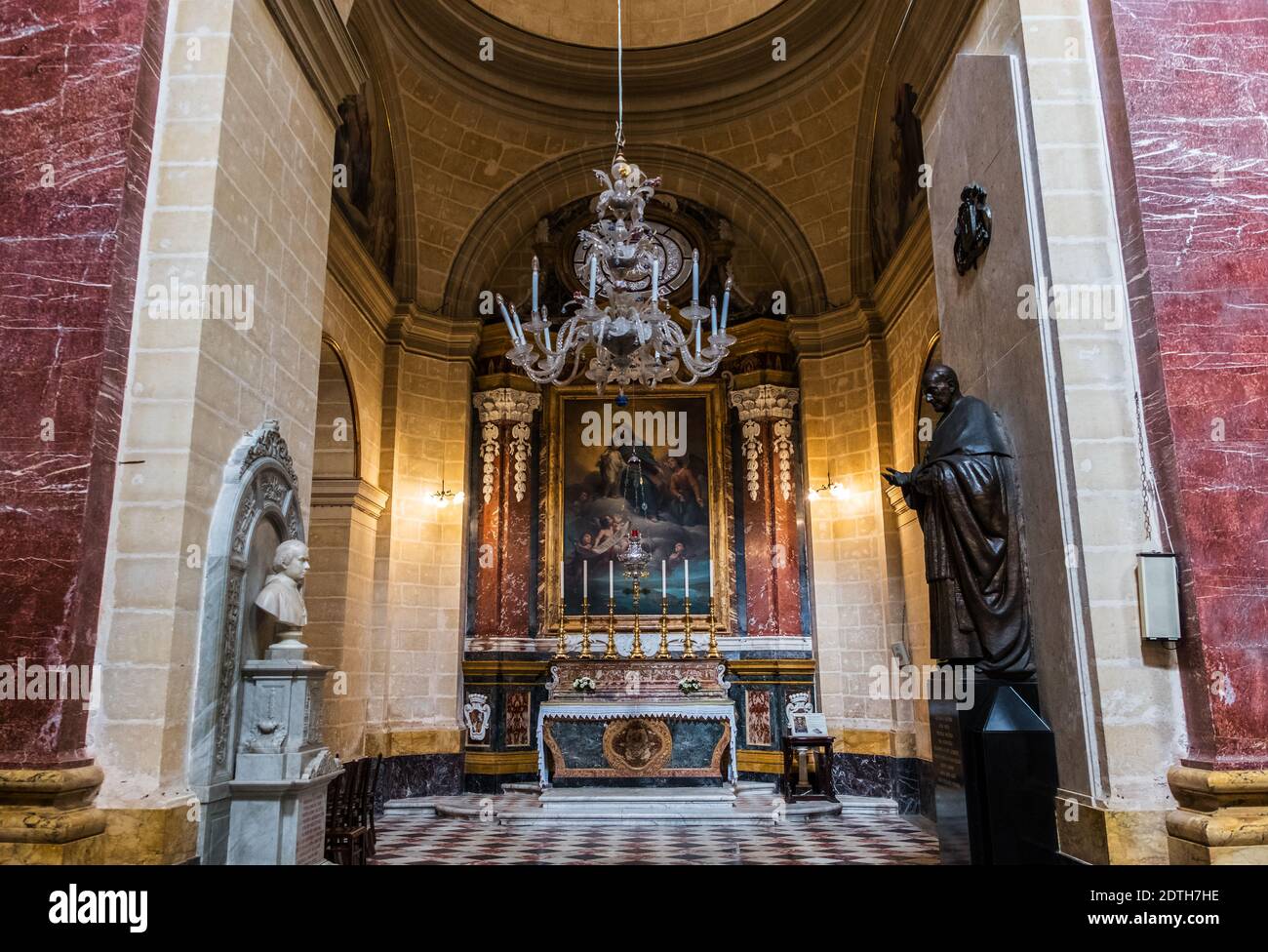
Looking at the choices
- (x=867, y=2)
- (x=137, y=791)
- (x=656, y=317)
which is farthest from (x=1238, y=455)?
(x=867, y=2)

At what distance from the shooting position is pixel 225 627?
180 inches

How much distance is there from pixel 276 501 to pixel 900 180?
7532mm

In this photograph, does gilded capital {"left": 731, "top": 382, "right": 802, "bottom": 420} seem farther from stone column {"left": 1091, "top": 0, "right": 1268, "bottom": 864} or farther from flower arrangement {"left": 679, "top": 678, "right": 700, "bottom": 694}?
stone column {"left": 1091, "top": 0, "right": 1268, "bottom": 864}

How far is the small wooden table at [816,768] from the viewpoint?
9.51 m

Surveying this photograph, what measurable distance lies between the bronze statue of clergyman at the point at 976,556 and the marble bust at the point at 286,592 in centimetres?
309

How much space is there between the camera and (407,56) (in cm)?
1042

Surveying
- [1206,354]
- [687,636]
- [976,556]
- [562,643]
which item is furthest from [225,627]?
[687,636]

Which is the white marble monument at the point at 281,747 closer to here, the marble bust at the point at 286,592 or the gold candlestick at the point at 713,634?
the marble bust at the point at 286,592

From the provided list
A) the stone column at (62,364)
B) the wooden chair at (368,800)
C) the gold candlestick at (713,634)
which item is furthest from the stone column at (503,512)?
the stone column at (62,364)

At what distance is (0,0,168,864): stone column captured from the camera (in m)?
3.87

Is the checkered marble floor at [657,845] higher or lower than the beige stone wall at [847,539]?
lower

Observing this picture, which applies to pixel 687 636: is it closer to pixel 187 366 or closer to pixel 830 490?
pixel 830 490

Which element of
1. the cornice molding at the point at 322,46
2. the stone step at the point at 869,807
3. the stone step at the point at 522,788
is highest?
the cornice molding at the point at 322,46

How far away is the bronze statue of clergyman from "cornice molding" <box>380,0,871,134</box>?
23.8 ft
